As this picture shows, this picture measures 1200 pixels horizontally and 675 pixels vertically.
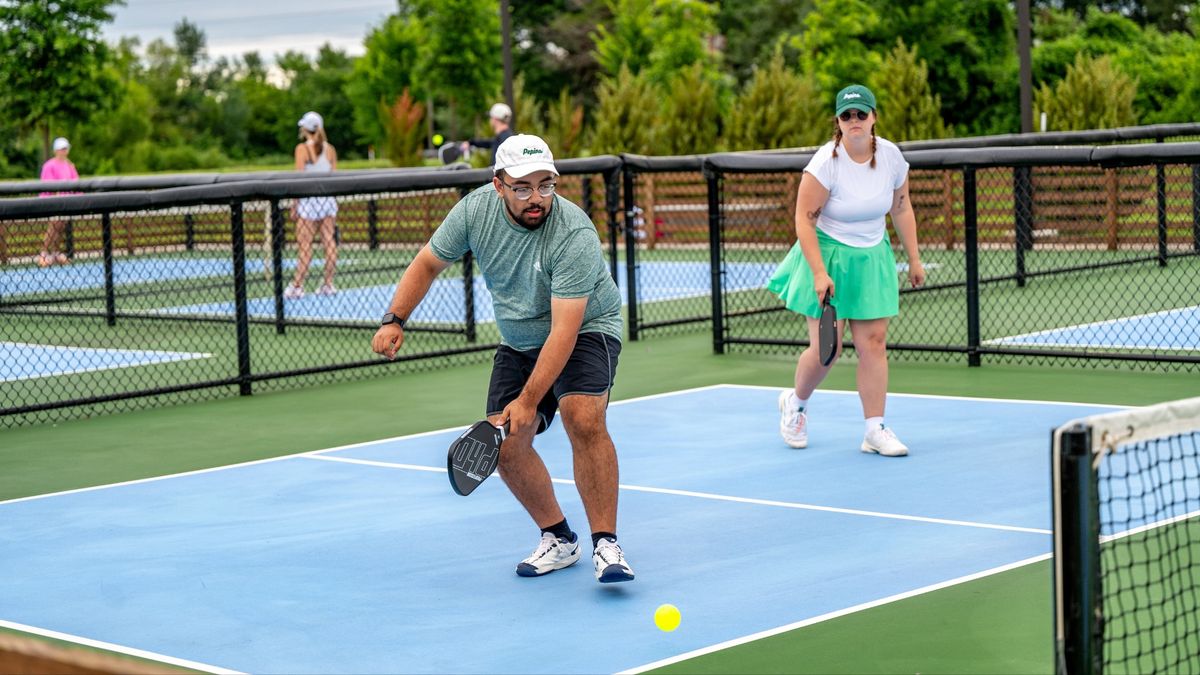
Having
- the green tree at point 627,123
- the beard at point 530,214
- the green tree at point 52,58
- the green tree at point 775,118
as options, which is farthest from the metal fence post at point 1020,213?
the green tree at point 52,58

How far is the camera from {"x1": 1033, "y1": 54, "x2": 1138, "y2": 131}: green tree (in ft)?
77.2

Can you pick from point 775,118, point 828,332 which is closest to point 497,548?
point 828,332

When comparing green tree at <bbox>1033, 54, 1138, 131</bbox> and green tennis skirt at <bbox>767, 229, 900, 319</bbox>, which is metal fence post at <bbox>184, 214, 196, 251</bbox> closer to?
green tree at <bbox>1033, 54, 1138, 131</bbox>

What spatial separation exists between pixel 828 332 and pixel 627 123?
60.1ft

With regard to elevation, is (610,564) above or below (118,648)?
above

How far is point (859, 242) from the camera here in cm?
874

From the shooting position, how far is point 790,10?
6512 cm

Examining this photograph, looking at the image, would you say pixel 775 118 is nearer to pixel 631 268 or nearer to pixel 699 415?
pixel 631 268

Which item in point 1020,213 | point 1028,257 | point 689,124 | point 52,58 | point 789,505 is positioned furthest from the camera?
point 52,58

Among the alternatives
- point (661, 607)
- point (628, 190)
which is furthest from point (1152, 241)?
point (661, 607)

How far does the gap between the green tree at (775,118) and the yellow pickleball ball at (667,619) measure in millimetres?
19326

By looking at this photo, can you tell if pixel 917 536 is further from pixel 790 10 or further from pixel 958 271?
pixel 790 10

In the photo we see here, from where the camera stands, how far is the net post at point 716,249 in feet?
42.0

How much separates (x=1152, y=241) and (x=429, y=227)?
306 inches
